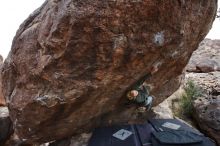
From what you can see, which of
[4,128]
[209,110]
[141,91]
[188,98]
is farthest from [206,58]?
[4,128]

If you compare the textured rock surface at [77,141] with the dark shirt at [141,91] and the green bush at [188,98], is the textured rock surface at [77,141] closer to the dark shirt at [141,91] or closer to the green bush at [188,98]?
the dark shirt at [141,91]

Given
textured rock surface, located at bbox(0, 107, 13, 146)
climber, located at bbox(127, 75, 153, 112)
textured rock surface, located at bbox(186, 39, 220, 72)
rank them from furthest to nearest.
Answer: textured rock surface, located at bbox(186, 39, 220, 72), textured rock surface, located at bbox(0, 107, 13, 146), climber, located at bbox(127, 75, 153, 112)

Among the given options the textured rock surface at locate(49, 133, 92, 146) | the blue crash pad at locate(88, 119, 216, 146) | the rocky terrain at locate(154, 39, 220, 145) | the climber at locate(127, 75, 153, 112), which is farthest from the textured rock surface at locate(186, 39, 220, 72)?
the textured rock surface at locate(49, 133, 92, 146)

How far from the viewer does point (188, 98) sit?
6883mm

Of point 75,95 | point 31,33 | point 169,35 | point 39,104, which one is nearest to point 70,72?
point 75,95

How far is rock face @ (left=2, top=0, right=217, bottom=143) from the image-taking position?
3262mm

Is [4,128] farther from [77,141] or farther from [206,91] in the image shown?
[206,91]

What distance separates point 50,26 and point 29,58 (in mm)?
592

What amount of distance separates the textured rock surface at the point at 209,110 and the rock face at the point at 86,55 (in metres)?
2.14

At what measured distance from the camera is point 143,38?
350cm

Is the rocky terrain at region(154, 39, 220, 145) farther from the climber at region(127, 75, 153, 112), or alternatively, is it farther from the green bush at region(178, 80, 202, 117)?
the climber at region(127, 75, 153, 112)

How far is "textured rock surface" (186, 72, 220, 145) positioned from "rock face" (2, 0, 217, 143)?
2143mm

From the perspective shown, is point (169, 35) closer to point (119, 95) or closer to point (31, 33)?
point (119, 95)

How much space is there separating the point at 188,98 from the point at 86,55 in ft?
13.7
